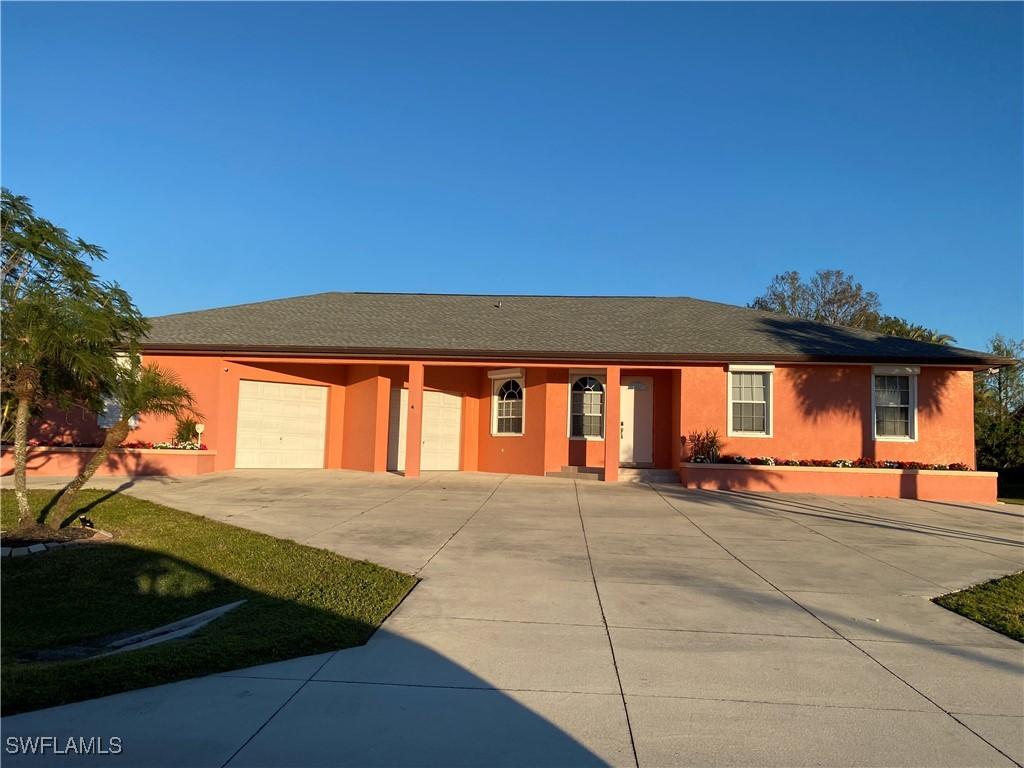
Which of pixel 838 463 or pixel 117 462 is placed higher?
pixel 838 463

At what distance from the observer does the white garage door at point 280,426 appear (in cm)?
1845

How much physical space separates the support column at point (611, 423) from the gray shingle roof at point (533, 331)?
67 centimetres

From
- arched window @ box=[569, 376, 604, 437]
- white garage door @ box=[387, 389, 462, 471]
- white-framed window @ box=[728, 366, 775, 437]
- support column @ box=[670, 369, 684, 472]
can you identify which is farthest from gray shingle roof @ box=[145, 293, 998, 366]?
white garage door @ box=[387, 389, 462, 471]

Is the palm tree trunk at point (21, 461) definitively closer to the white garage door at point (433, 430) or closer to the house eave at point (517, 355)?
the house eave at point (517, 355)

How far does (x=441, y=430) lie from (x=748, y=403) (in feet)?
27.5

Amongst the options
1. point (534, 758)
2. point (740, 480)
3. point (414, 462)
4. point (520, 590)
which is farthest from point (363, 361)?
point (534, 758)

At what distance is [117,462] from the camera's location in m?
16.1

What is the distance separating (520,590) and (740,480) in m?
10.3

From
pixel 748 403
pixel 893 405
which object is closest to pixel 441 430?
pixel 748 403

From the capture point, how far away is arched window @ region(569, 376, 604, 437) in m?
18.6

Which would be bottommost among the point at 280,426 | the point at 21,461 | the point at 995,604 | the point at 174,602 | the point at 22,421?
the point at 174,602

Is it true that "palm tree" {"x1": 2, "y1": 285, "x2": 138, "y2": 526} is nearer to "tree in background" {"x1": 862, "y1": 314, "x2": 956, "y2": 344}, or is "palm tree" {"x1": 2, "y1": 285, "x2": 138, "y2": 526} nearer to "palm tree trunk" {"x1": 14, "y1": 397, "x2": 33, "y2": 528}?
"palm tree trunk" {"x1": 14, "y1": 397, "x2": 33, "y2": 528}

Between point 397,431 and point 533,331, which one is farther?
point 397,431

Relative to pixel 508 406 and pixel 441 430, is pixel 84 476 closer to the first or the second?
pixel 441 430
